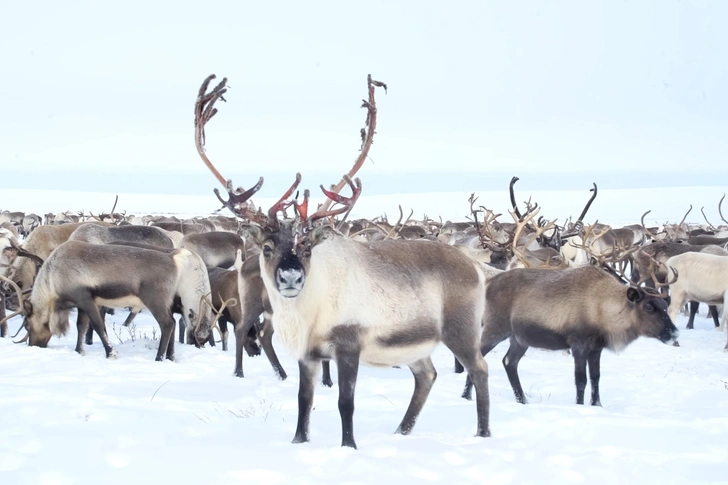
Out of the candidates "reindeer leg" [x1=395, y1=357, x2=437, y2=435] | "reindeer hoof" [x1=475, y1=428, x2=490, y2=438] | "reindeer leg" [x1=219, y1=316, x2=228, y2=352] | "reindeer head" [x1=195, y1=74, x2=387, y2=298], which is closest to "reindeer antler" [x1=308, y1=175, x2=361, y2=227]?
"reindeer head" [x1=195, y1=74, x2=387, y2=298]

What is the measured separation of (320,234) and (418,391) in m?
1.46

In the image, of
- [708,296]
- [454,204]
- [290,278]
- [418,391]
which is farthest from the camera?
[454,204]

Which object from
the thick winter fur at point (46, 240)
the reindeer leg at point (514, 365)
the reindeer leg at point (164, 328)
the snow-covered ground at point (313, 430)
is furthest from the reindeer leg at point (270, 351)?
the thick winter fur at point (46, 240)

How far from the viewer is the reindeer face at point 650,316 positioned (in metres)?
7.25

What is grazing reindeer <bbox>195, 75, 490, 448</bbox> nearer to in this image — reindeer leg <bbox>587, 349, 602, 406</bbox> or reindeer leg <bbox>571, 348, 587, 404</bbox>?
reindeer leg <bbox>571, 348, 587, 404</bbox>

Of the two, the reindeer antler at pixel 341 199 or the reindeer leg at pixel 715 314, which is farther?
the reindeer leg at pixel 715 314

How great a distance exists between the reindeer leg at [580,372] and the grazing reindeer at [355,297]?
6.58ft

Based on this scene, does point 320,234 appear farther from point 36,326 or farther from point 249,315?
point 36,326

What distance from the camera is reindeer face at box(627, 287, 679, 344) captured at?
725 centimetres

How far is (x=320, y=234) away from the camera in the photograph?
467 centimetres

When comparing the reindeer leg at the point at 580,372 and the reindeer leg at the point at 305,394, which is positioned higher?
the reindeer leg at the point at 305,394

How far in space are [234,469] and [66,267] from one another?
5004 millimetres

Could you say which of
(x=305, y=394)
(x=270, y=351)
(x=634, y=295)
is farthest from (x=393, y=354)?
(x=634, y=295)

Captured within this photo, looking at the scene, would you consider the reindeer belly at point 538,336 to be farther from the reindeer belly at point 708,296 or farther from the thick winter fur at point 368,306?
the reindeer belly at point 708,296
